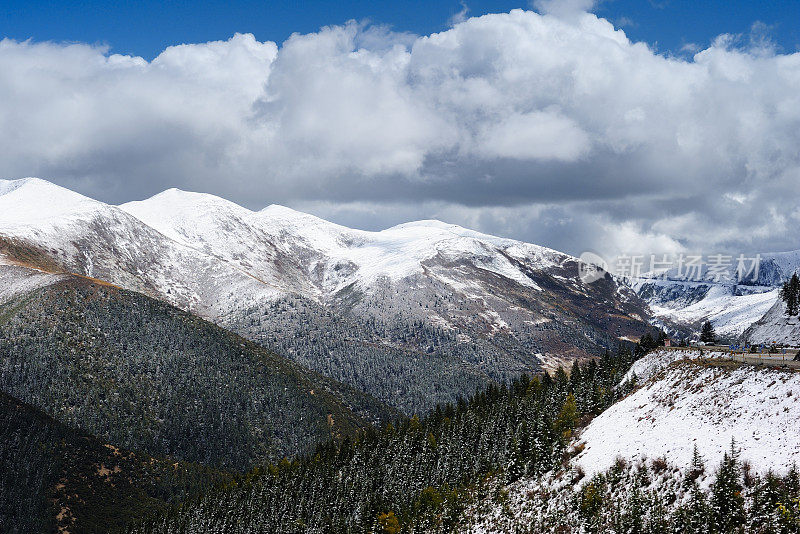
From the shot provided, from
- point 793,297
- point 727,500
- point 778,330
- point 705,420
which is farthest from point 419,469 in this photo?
point 793,297

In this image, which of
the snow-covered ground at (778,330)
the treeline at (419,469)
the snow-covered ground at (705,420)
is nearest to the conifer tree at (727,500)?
the snow-covered ground at (705,420)

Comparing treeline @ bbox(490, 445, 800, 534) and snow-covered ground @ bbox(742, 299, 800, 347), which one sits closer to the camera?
treeline @ bbox(490, 445, 800, 534)

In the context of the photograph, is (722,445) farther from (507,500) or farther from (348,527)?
(348,527)

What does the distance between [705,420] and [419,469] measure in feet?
273

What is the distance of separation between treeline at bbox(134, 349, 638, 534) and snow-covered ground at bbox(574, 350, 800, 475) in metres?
12.4

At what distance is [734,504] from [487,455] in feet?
255

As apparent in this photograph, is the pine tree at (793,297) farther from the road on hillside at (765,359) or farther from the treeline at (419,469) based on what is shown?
the road on hillside at (765,359)

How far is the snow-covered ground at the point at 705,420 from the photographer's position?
61312mm

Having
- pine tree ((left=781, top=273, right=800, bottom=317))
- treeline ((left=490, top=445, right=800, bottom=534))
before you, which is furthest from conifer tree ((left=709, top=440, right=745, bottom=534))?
pine tree ((left=781, top=273, right=800, bottom=317))

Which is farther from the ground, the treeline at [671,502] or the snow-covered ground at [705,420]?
the snow-covered ground at [705,420]

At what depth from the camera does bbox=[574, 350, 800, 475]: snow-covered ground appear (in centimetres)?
→ 6131

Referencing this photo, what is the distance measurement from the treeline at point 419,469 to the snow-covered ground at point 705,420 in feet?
40.6

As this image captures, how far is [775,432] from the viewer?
61594mm

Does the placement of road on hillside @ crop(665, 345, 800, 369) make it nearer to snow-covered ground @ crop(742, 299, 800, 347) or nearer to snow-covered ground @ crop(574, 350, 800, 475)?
snow-covered ground @ crop(574, 350, 800, 475)
